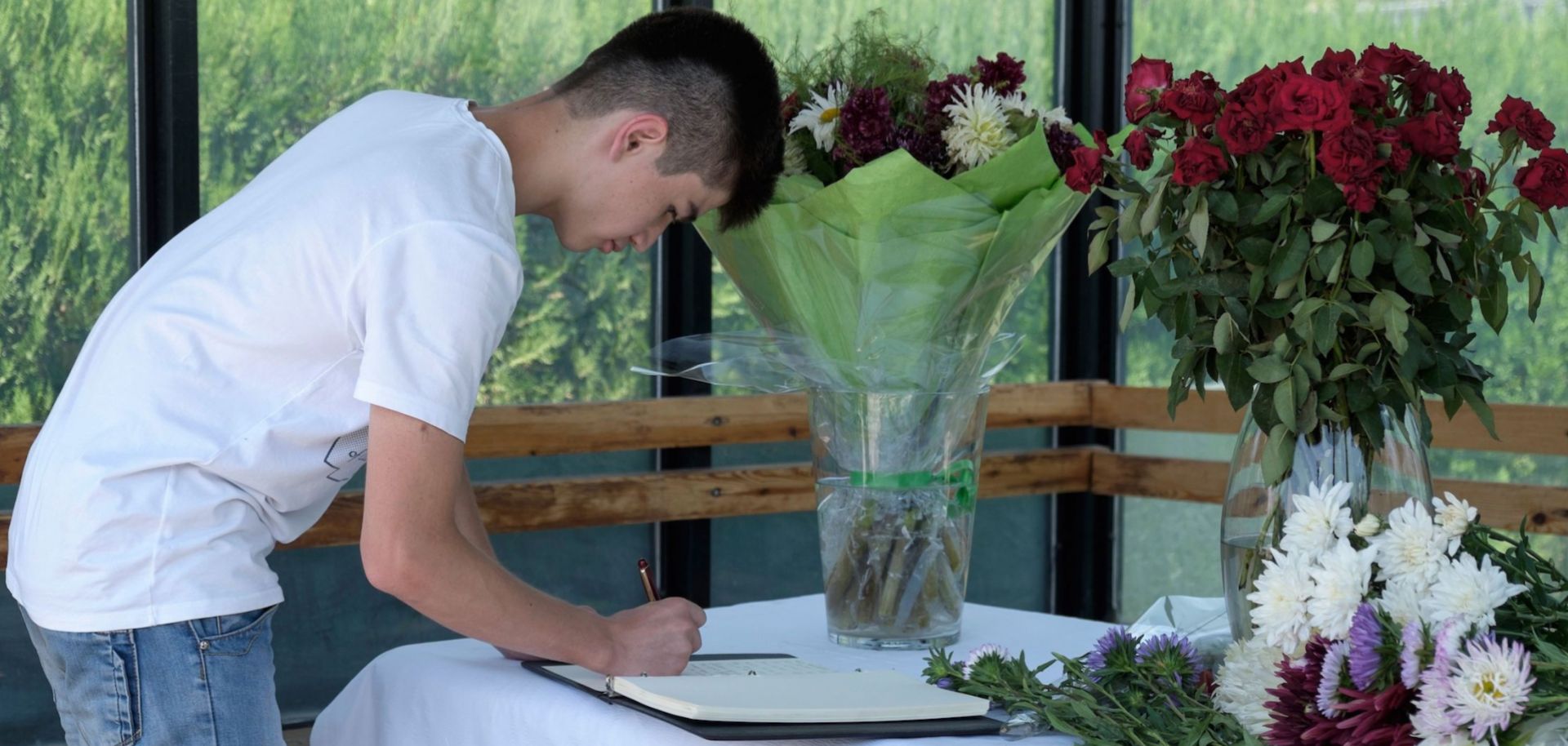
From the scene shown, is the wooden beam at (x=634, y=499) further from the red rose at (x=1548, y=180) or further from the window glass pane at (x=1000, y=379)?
the red rose at (x=1548, y=180)

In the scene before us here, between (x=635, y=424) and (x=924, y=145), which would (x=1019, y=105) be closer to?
(x=924, y=145)

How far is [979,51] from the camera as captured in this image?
4.43 metres

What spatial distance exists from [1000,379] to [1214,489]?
0.67 metres

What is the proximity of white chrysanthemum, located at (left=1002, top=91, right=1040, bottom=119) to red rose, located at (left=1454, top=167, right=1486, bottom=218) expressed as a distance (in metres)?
0.43

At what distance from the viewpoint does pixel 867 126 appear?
1511 millimetres

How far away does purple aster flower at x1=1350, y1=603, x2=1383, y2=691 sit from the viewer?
0.95 metres

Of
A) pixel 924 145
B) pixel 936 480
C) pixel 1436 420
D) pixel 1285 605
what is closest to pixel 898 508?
pixel 936 480

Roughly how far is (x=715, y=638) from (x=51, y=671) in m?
0.62

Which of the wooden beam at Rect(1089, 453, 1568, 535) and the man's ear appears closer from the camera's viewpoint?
the man's ear

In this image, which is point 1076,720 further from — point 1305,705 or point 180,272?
point 180,272

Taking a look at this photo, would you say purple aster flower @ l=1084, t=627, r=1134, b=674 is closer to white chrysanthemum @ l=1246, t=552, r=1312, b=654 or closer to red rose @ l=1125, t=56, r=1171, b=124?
white chrysanthemum @ l=1246, t=552, r=1312, b=654

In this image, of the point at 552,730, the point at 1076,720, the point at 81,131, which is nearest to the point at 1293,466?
the point at 1076,720

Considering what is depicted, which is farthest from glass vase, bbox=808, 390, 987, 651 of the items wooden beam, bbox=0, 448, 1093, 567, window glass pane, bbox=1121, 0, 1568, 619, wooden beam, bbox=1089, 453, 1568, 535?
window glass pane, bbox=1121, 0, 1568, 619

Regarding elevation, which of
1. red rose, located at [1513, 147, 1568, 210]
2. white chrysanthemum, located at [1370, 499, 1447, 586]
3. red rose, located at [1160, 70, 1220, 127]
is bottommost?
white chrysanthemum, located at [1370, 499, 1447, 586]
